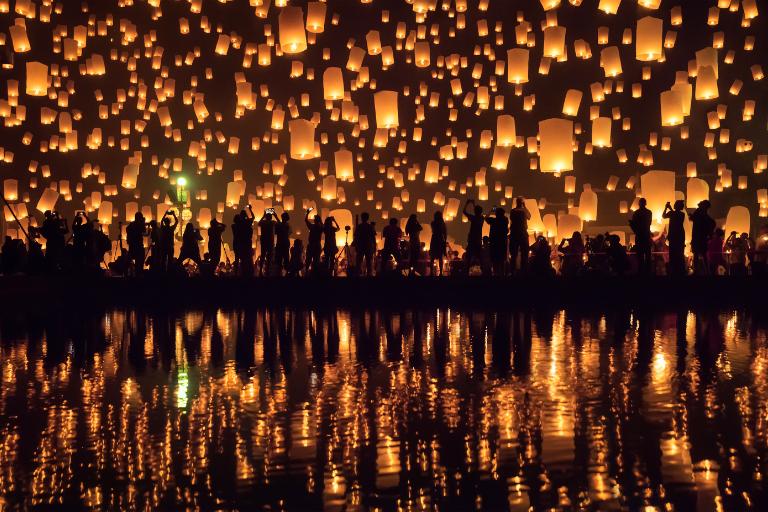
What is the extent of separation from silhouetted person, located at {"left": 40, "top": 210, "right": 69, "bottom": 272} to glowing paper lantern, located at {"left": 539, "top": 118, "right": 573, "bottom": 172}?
315 inches

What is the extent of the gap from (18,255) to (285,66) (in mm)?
11020

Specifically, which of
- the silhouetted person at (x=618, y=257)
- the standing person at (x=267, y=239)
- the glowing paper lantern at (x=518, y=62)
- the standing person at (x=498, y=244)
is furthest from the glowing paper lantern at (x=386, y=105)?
the silhouetted person at (x=618, y=257)

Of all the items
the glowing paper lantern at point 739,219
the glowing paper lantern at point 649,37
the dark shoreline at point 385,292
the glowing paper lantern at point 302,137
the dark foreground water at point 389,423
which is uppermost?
the glowing paper lantern at point 649,37

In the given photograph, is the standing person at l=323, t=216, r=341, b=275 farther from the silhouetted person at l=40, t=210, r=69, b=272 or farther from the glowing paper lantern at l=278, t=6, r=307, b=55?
the silhouetted person at l=40, t=210, r=69, b=272

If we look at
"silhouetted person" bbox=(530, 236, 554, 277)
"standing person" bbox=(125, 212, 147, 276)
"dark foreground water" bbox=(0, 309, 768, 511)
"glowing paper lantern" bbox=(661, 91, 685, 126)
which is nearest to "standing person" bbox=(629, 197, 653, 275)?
"silhouetted person" bbox=(530, 236, 554, 277)

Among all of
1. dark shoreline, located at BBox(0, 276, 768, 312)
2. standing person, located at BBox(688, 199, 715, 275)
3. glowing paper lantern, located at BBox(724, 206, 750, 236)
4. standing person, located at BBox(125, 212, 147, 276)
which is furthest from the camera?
glowing paper lantern, located at BBox(724, 206, 750, 236)

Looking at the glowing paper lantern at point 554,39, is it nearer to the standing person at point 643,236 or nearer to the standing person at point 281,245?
the standing person at point 643,236

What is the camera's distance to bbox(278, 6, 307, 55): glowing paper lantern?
1418cm

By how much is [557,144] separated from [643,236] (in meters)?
2.71

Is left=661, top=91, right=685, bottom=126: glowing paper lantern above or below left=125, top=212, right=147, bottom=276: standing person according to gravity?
above

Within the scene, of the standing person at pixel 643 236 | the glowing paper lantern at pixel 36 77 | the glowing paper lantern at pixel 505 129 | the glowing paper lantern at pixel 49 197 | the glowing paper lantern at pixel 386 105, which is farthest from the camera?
the glowing paper lantern at pixel 49 197

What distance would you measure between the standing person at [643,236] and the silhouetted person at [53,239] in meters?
8.94

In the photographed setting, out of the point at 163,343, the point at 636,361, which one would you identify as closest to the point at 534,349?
the point at 636,361

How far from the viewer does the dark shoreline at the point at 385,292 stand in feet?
38.4
